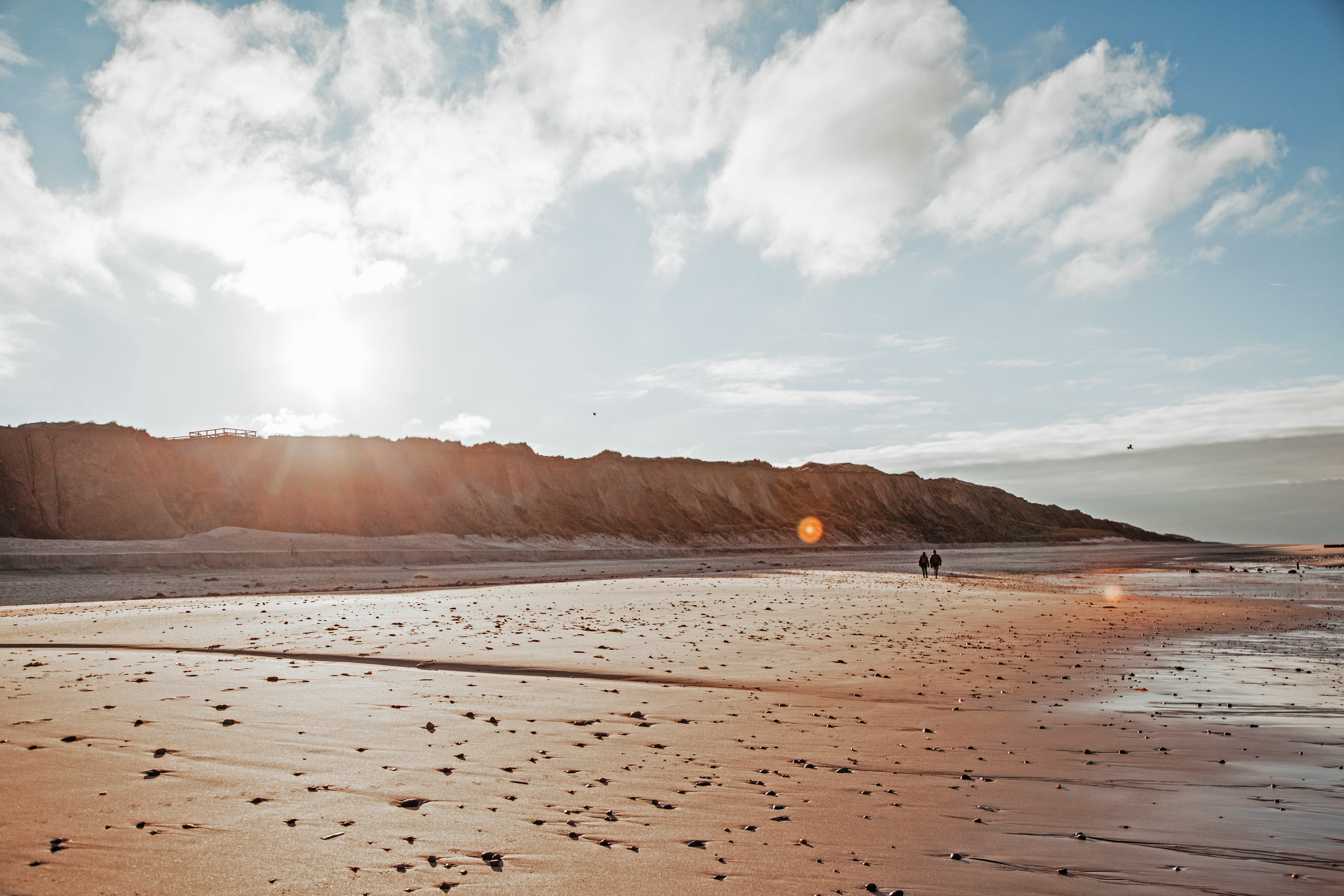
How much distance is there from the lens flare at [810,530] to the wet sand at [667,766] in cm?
7159

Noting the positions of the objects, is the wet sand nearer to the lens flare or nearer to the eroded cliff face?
the eroded cliff face

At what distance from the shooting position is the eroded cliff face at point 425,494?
48.0 meters

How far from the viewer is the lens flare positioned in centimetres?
8281

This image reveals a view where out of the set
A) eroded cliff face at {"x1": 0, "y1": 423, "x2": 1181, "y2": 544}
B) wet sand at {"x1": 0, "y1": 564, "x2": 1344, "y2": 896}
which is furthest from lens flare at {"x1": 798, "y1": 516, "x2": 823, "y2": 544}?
wet sand at {"x1": 0, "y1": 564, "x2": 1344, "y2": 896}

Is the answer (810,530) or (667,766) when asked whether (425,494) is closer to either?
(810,530)

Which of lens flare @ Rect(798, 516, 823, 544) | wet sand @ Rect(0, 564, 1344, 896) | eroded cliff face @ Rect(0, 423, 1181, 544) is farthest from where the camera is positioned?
lens flare @ Rect(798, 516, 823, 544)

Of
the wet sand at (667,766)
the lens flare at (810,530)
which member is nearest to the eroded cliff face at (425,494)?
the lens flare at (810,530)

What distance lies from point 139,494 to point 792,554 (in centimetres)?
4947

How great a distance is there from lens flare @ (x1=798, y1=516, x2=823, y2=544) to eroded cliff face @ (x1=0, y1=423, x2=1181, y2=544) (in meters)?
1.21

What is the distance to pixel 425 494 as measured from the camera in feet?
210

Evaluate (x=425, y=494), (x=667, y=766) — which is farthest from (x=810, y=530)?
(x=667, y=766)

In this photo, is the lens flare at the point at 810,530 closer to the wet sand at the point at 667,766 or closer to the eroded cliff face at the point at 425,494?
the eroded cliff face at the point at 425,494

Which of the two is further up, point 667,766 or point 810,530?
point 667,766

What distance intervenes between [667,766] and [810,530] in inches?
3242
